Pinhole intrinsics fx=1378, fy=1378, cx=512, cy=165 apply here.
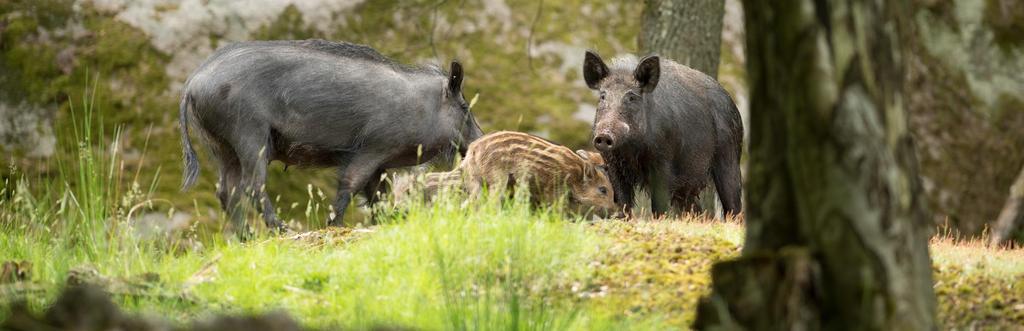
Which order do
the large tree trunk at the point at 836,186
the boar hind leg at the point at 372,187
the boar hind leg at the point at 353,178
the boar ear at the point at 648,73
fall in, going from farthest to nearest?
the boar hind leg at the point at 372,187, the boar hind leg at the point at 353,178, the boar ear at the point at 648,73, the large tree trunk at the point at 836,186

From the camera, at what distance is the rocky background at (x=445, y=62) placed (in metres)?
11.3

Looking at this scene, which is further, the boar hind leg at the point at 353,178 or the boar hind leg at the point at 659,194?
the boar hind leg at the point at 353,178

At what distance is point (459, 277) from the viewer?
5.50m

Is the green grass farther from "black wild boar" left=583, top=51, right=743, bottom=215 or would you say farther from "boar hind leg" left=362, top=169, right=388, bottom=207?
"boar hind leg" left=362, top=169, right=388, bottom=207

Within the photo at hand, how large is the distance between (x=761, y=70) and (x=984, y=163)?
11.0 meters

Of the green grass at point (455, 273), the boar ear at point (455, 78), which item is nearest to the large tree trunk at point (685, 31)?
the boar ear at point (455, 78)

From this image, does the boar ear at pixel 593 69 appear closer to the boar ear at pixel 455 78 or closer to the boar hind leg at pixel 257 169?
the boar ear at pixel 455 78

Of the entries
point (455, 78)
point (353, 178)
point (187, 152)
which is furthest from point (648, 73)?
point (187, 152)

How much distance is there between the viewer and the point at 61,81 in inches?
449

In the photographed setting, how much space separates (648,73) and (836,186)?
5.01 metres

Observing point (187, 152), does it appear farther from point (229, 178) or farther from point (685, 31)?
point (685, 31)

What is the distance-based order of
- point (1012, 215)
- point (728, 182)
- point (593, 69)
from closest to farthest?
point (593, 69)
point (728, 182)
point (1012, 215)

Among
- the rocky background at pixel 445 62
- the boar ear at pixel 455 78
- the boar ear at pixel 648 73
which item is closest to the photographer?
the boar ear at pixel 648 73

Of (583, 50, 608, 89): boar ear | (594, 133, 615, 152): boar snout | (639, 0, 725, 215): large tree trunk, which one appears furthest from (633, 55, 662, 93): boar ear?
(639, 0, 725, 215): large tree trunk
